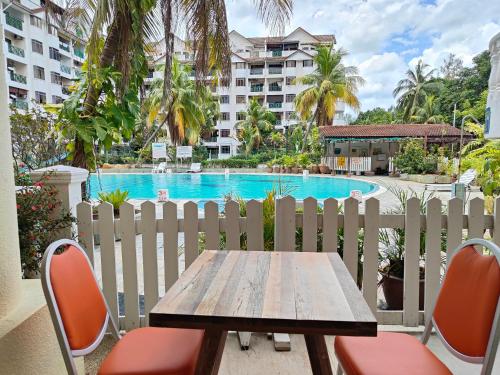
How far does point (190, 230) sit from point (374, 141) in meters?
18.2

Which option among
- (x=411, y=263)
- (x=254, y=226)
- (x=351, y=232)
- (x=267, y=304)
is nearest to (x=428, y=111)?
(x=411, y=263)

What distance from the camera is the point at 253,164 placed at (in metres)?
24.4

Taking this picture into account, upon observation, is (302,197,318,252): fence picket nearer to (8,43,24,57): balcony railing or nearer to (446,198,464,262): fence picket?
(446,198,464,262): fence picket

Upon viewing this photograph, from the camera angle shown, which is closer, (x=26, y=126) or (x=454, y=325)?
(x=454, y=325)

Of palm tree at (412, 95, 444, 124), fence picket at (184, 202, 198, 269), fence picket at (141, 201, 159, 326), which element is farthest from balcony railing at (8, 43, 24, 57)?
palm tree at (412, 95, 444, 124)

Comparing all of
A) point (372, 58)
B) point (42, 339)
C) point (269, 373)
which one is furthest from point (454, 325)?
point (372, 58)

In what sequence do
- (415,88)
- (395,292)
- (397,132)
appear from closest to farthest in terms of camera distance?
1. (395,292)
2. (397,132)
3. (415,88)

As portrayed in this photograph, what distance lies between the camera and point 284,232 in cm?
221

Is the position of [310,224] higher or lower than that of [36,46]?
lower

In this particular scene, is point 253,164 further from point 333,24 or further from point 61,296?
point 61,296

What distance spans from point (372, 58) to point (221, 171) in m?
28.1

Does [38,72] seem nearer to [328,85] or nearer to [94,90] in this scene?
[328,85]

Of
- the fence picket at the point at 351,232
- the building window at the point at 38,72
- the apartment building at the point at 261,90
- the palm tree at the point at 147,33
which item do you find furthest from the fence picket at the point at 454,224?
the apartment building at the point at 261,90

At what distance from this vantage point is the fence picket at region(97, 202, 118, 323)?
2121 mm
